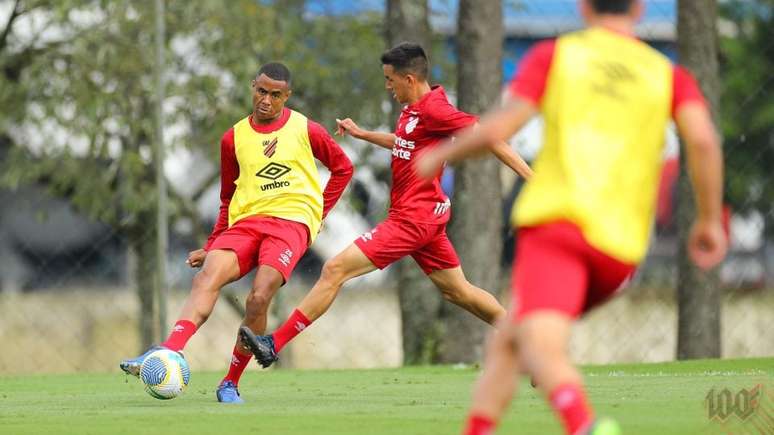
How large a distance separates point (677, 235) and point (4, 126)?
6.24m

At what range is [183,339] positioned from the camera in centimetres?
885

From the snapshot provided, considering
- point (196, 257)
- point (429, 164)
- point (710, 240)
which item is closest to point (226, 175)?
point (196, 257)

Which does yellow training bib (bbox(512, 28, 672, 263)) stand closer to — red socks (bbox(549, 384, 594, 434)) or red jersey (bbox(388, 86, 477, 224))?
red socks (bbox(549, 384, 594, 434))

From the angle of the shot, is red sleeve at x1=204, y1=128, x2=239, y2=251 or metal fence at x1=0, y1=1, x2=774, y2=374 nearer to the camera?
red sleeve at x1=204, y1=128, x2=239, y2=251

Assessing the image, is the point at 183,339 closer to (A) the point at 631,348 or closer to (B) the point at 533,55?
(B) the point at 533,55

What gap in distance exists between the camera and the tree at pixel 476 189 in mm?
14211

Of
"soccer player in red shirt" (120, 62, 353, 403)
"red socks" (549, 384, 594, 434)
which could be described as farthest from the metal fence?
"red socks" (549, 384, 594, 434)

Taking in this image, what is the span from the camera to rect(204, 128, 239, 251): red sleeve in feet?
31.4

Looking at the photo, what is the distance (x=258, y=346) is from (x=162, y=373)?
57cm

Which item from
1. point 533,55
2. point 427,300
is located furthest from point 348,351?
point 533,55

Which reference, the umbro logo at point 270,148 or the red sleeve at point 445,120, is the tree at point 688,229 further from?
the umbro logo at point 270,148

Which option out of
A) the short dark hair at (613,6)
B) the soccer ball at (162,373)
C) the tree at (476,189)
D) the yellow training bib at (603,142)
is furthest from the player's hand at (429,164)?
the tree at (476,189)

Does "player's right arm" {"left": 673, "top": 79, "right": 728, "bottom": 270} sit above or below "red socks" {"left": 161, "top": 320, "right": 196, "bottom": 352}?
above

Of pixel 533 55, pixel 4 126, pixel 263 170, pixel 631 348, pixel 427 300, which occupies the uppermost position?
pixel 533 55
